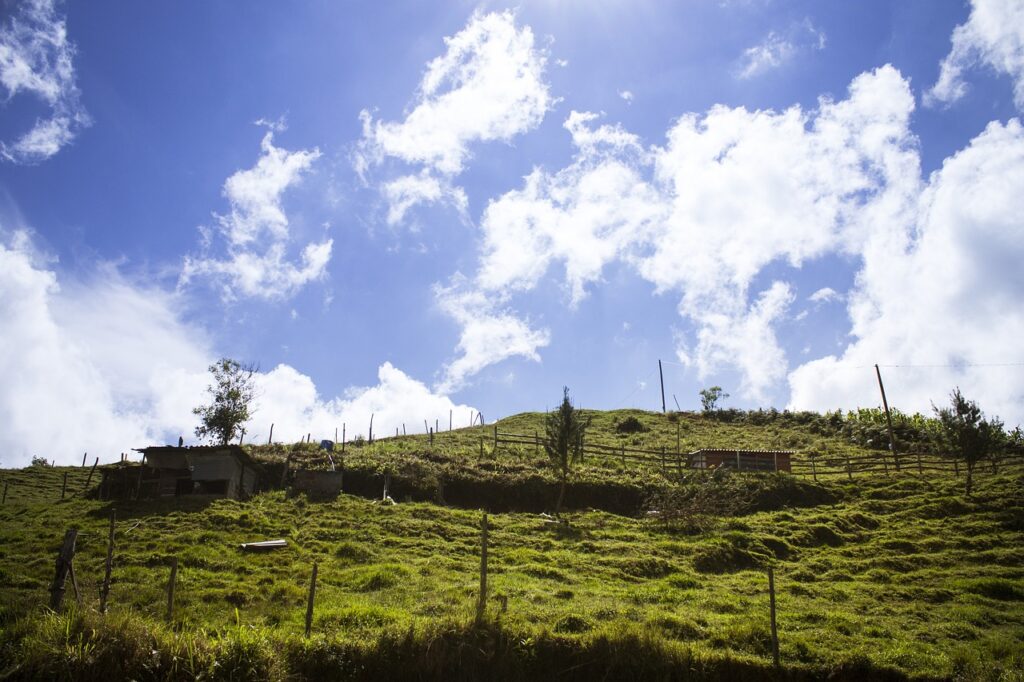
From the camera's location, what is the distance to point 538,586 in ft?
80.3

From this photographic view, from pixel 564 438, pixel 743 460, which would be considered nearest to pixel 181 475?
pixel 564 438

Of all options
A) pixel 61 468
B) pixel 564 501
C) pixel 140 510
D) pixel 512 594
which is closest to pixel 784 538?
pixel 564 501

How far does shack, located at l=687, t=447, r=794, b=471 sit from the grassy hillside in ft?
19.8

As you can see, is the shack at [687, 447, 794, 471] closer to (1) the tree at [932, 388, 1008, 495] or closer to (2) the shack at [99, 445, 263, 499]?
A: (1) the tree at [932, 388, 1008, 495]

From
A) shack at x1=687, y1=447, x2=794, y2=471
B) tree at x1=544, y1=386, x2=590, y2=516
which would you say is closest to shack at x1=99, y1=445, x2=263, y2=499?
tree at x1=544, y1=386, x2=590, y2=516

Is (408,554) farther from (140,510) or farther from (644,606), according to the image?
(140,510)

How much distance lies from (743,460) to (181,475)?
4312 centimetres

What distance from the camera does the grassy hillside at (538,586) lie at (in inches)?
650

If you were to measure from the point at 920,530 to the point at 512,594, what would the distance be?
79.7ft

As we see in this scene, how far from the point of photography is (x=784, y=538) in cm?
3325

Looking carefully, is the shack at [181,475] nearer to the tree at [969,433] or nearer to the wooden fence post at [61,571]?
the wooden fence post at [61,571]

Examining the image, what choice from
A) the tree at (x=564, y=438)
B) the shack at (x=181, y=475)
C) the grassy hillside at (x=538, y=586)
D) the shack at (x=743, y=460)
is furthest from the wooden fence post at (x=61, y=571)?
the shack at (x=743, y=460)

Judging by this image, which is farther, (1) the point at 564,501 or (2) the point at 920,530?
(1) the point at 564,501

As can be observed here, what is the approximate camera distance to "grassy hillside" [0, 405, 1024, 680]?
54.2ft
